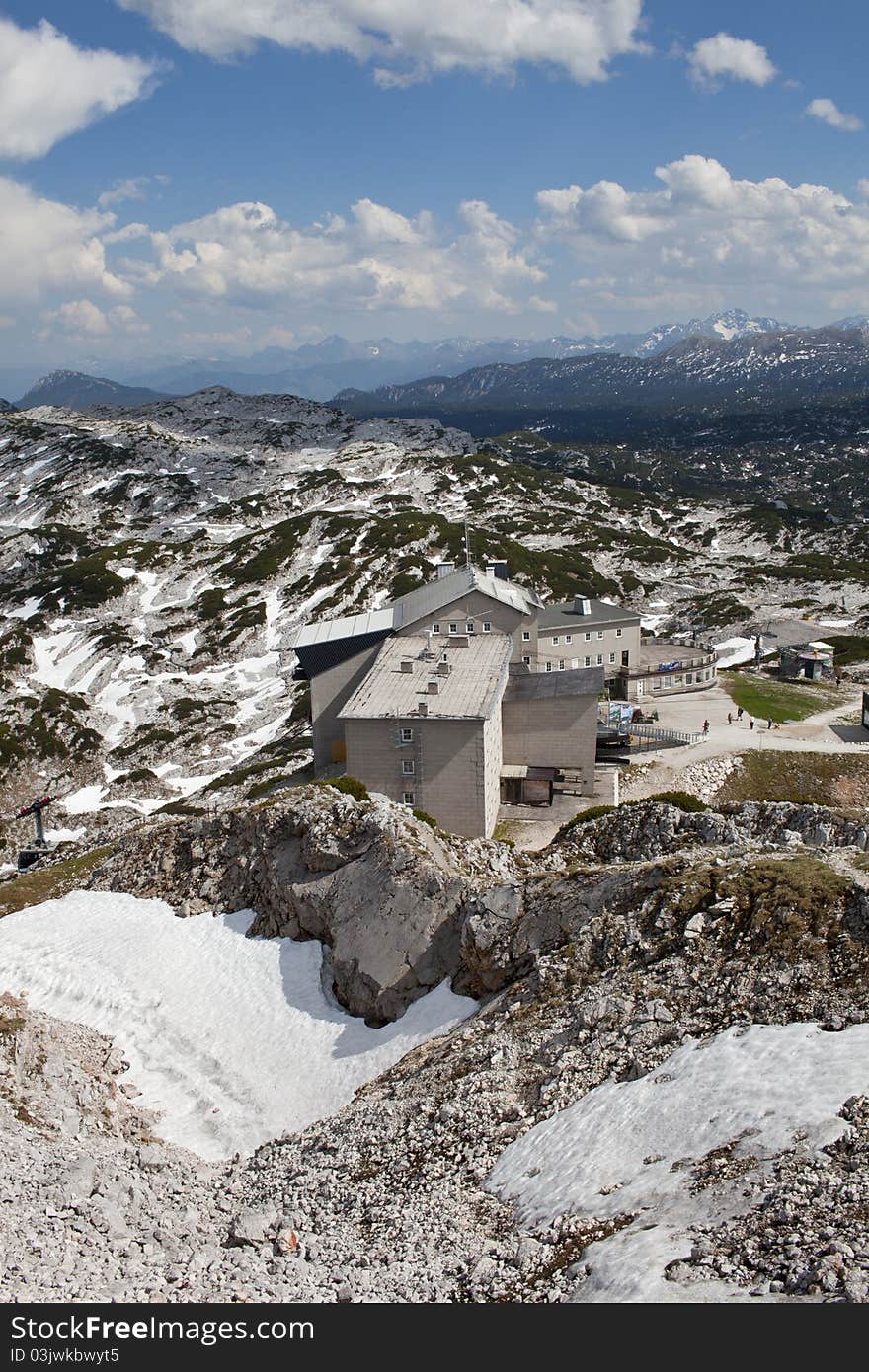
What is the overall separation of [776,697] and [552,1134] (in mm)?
50961

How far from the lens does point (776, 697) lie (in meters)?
62.9

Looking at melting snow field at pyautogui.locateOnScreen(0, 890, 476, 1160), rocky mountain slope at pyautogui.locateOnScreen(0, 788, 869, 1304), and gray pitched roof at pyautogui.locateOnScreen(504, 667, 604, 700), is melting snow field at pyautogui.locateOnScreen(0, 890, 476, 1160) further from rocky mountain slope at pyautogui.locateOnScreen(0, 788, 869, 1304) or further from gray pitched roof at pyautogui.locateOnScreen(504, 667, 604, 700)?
gray pitched roof at pyautogui.locateOnScreen(504, 667, 604, 700)

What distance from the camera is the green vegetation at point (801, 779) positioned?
45.3 m

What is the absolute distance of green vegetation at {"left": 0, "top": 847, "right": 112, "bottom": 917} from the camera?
42250 millimetres

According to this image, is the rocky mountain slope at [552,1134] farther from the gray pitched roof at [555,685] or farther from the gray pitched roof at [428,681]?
the gray pitched roof at [555,685]

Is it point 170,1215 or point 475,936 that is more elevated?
point 475,936

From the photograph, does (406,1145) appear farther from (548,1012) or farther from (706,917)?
(706,917)

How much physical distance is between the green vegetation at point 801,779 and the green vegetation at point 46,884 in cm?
3233

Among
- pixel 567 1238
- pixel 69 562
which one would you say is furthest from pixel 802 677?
pixel 69 562

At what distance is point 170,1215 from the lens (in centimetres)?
1816

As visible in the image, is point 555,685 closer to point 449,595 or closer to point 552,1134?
point 449,595

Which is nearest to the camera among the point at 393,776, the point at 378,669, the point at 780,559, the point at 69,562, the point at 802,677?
the point at 393,776

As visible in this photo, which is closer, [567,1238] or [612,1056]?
[567,1238]

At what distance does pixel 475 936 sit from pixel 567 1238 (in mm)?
Answer: 11525
